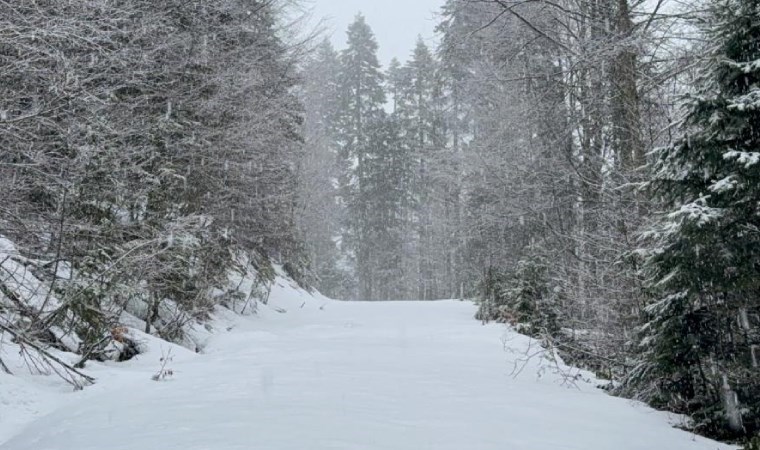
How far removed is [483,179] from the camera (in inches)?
714

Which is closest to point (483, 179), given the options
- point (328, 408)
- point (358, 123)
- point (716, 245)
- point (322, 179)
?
point (716, 245)

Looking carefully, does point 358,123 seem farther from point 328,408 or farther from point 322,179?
point 328,408

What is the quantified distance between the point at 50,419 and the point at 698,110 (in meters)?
5.68

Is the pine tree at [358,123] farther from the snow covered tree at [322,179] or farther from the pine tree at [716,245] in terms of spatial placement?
the pine tree at [716,245]

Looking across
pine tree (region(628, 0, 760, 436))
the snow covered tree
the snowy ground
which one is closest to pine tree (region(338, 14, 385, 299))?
the snow covered tree

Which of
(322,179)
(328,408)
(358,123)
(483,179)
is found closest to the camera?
(328,408)

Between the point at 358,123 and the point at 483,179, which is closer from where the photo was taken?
the point at 483,179

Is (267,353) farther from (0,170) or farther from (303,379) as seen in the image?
(0,170)

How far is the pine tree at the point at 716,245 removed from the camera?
4.30 meters

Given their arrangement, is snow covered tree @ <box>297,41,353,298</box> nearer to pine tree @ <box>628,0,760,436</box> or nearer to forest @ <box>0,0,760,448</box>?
forest @ <box>0,0,760,448</box>

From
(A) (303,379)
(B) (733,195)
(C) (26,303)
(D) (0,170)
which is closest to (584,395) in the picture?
(B) (733,195)

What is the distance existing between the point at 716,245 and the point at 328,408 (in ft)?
10.9

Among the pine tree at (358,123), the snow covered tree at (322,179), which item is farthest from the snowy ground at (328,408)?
the pine tree at (358,123)

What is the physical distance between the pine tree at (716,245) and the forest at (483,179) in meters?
0.02
